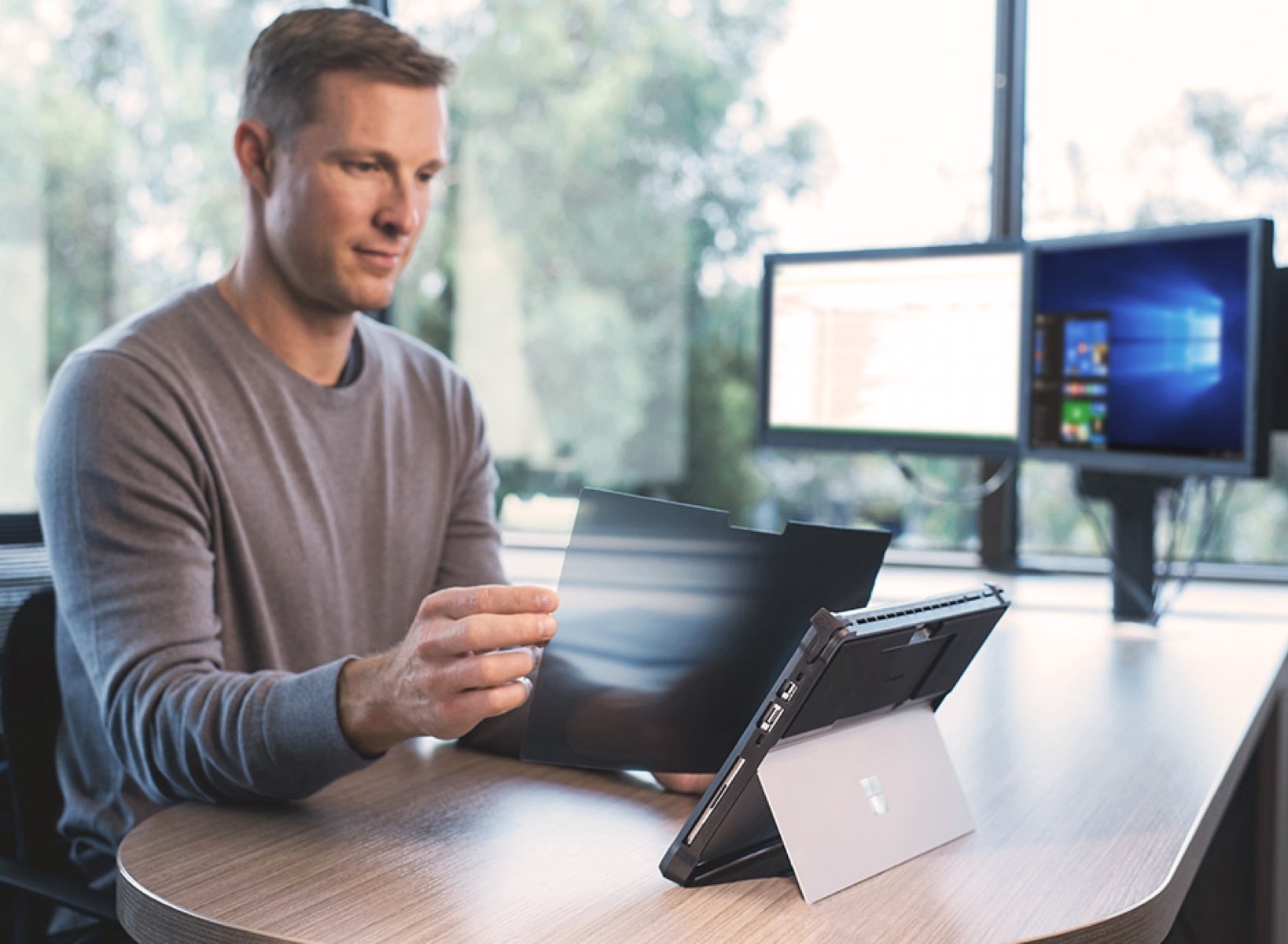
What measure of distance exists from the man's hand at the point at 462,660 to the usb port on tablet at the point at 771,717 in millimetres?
146

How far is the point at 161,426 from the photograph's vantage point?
1221 mm

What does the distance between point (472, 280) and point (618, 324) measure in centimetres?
39

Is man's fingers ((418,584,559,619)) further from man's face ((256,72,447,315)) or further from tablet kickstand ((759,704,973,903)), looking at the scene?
man's face ((256,72,447,315))

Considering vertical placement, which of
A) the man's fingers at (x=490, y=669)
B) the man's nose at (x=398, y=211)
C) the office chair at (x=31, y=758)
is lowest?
the office chair at (x=31, y=758)

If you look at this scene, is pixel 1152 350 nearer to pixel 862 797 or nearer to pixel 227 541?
pixel 862 797

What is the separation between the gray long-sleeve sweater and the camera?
101cm

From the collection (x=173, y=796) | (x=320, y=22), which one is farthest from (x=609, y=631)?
(x=320, y=22)

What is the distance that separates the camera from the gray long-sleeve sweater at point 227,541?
1.01 m

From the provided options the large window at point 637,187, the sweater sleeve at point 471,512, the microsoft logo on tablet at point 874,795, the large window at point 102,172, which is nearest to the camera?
the microsoft logo on tablet at point 874,795

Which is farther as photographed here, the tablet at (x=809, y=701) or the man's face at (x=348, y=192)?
the man's face at (x=348, y=192)

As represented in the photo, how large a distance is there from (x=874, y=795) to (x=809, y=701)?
15 cm

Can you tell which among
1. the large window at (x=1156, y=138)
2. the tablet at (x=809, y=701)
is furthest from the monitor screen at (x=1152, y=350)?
the tablet at (x=809, y=701)

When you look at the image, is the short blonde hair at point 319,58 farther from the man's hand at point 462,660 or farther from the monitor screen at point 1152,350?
the monitor screen at point 1152,350

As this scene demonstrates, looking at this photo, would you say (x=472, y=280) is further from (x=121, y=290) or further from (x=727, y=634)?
(x=727, y=634)
